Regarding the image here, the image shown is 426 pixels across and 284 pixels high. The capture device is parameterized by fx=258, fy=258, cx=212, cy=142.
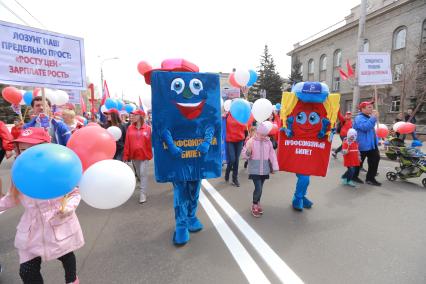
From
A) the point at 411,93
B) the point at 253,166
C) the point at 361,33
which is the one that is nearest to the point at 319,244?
the point at 253,166

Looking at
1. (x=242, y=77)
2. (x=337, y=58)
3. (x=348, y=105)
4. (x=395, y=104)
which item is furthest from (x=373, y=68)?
(x=337, y=58)

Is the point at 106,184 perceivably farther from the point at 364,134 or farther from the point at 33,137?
the point at 364,134

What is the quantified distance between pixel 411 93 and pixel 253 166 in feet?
69.6

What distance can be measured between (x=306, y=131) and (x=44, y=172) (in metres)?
3.64

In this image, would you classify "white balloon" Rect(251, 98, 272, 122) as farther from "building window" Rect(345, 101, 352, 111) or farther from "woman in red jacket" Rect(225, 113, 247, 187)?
"building window" Rect(345, 101, 352, 111)

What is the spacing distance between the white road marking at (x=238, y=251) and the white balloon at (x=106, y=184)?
1.54 m

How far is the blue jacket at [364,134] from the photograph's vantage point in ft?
18.2

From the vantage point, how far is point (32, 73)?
337 cm

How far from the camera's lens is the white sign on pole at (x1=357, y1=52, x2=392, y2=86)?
248 inches

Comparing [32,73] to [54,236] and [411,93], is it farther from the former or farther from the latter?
[411,93]

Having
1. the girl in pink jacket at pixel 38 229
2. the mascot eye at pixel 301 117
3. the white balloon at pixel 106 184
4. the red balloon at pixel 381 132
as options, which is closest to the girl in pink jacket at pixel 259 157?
the mascot eye at pixel 301 117

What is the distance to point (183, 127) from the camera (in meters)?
3.09

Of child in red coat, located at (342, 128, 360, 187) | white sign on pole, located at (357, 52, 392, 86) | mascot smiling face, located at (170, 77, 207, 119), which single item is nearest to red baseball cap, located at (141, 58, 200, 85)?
mascot smiling face, located at (170, 77, 207, 119)

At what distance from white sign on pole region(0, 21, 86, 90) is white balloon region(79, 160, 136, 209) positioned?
2318 mm
